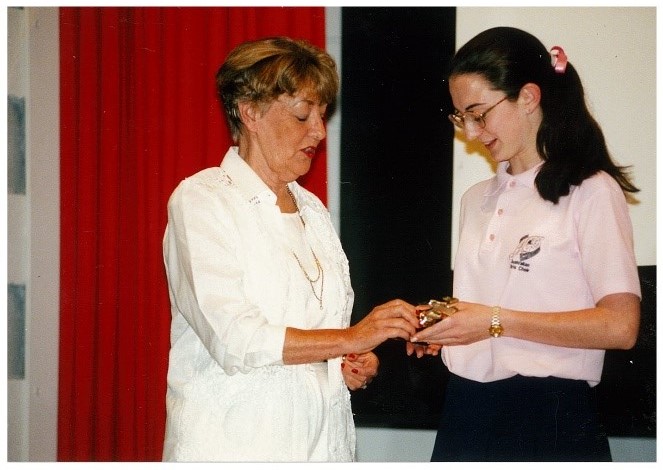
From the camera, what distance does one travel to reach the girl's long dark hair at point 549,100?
1.76 meters

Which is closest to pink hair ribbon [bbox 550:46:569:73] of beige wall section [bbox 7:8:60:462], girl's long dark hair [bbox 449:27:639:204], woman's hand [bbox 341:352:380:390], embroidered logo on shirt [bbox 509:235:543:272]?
girl's long dark hair [bbox 449:27:639:204]

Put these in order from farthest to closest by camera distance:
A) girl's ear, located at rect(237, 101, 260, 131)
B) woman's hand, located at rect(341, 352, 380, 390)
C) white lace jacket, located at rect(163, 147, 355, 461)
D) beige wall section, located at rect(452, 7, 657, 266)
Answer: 1. beige wall section, located at rect(452, 7, 657, 266)
2. woman's hand, located at rect(341, 352, 380, 390)
3. girl's ear, located at rect(237, 101, 260, 131)
4. white lace jacket, located at rect(163, 147, 355, 461)

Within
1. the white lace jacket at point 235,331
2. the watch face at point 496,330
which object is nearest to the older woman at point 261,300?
the white lace jacket at point 235,331

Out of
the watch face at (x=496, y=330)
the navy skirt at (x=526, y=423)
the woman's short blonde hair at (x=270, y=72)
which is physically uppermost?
the woman's short blonde hair at (x=270, y=72)

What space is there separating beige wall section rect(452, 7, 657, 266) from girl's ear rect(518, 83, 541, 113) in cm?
59

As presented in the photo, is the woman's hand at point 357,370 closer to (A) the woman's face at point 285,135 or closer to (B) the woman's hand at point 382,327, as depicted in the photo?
(B) the woman's hand at point 382,327

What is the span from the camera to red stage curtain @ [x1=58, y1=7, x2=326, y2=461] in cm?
260

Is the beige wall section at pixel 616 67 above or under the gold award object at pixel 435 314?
above

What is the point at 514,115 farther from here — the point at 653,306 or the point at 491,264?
the point at 653,306

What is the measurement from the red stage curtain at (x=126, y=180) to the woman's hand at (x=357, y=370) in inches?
30.8

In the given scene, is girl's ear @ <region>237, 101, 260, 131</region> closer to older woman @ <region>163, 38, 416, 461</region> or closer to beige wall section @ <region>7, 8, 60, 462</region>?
older woman @ <region>163, 38, 416, 461</region>

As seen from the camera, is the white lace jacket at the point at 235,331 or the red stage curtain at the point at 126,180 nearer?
the white lace jacket at the point at 235,331

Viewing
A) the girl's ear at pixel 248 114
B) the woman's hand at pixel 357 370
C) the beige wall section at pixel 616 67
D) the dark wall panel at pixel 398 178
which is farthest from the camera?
the dark wall panel at pixel 398 178

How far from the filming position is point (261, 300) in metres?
1.70
